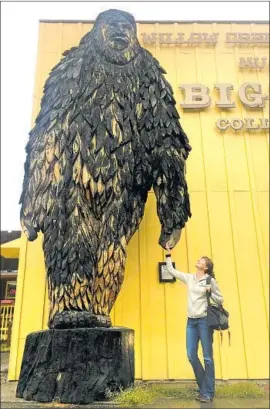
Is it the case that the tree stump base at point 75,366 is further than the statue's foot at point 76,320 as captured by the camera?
No

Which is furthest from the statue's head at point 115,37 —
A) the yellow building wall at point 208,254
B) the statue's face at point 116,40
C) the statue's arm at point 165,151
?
the yellow building wall at point 208,254

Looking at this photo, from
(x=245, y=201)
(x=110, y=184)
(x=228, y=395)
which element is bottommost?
(x=228, y=395)

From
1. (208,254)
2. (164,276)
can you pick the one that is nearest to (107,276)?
(164,276)

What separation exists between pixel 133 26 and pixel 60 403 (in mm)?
1814

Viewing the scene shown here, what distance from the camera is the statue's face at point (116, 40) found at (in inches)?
71.7

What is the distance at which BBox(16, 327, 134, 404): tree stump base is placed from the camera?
131 cm

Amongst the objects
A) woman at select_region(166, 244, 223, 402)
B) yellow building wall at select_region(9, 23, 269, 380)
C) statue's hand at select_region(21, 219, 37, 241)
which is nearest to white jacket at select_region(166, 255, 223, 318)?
woman at select_region(166, 244, 223, 402)

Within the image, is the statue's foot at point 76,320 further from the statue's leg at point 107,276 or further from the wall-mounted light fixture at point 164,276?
the wall-mounted light fixture at point 164,276

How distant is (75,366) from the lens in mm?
1337

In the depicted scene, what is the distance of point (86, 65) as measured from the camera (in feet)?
6.03

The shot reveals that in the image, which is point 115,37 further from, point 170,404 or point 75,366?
point 170,404

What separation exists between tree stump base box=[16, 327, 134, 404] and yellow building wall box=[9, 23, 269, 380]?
0.99 m

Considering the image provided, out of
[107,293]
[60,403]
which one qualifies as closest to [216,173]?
[107,293]

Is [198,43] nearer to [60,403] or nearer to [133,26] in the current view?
[133,26]
